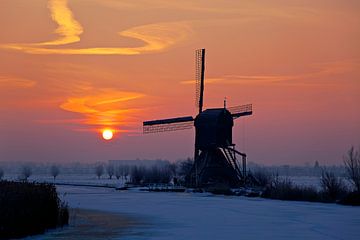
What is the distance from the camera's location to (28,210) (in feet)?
82.9

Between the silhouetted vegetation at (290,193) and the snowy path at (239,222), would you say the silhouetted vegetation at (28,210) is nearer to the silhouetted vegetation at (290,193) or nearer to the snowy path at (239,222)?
the snowy path at (239,222)

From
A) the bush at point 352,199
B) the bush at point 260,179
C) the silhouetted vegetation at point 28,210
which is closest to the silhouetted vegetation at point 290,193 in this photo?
the bush at point 352,199

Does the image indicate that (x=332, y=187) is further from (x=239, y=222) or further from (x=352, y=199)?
(x=239, y=222)

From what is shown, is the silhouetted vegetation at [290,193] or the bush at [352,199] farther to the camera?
the silhouetted vegetation at [290,193]

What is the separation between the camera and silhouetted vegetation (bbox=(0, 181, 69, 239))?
23.5m

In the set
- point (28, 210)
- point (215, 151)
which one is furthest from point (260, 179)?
point (28, 210)

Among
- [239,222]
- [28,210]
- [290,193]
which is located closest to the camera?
[28,210]

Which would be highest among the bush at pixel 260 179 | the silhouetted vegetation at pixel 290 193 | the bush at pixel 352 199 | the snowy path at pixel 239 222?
the bush at pixel 260 179

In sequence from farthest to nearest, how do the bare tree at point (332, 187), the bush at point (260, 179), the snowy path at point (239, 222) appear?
the bush at point (260, 179), the bare tree at point (332, 187), the snowy path at point (239, 222)

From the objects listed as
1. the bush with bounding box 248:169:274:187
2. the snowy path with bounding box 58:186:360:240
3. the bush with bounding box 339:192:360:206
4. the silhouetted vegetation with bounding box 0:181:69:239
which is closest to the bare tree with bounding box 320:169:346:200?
the bush with bounding box 339:192:360:206

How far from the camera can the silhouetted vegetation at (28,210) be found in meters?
23.5

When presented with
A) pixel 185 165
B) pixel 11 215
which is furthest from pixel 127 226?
pixel 185 165

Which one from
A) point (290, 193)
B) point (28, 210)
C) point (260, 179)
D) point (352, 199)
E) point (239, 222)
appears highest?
point (260, 179)

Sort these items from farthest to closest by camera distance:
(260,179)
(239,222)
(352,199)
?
(260,179)
(352,199)
(239,222)
